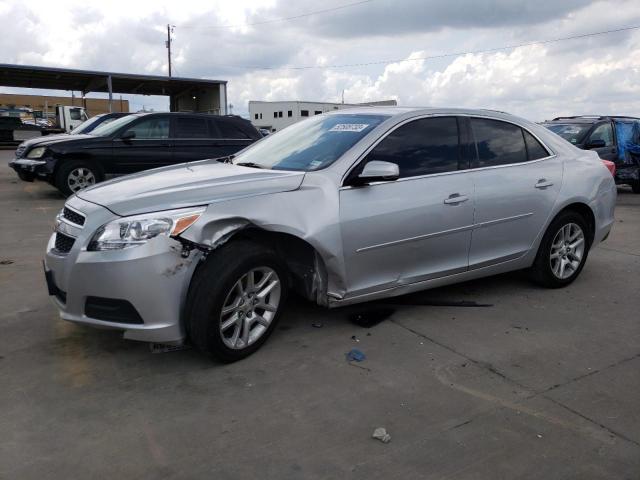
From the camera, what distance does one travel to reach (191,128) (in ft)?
36.5

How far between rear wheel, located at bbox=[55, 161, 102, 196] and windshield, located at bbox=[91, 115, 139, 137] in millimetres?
709

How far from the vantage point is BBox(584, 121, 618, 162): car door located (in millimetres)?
11327

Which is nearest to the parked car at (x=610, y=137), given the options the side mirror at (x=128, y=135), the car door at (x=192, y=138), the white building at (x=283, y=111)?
the car door at (x=192, y=138)

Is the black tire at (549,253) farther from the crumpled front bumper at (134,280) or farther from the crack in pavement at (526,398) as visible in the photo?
the crumpled front bumper at (134,280)

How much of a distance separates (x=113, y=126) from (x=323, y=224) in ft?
27.5

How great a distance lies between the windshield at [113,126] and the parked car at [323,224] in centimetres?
660

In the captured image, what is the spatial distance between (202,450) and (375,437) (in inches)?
33.9

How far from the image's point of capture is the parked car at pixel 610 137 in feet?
36.7

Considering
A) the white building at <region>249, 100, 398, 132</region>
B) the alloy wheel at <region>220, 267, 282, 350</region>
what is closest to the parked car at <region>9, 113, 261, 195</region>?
the alloy wheel at <region>220, 267, 282, 350</region>

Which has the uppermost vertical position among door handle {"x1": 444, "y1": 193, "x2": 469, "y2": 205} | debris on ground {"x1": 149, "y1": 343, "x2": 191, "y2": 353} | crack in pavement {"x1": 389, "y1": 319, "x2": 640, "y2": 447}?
door handle {"x1": 444, "y1": 193, "x2": 469, "y2": 205}

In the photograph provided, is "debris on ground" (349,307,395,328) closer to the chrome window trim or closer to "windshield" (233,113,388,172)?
the chrome window trim

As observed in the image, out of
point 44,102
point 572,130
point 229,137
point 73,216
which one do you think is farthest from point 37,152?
point 44,102

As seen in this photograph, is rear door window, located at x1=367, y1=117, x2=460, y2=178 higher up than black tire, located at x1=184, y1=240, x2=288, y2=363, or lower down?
higher up

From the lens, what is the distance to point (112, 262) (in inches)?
127
